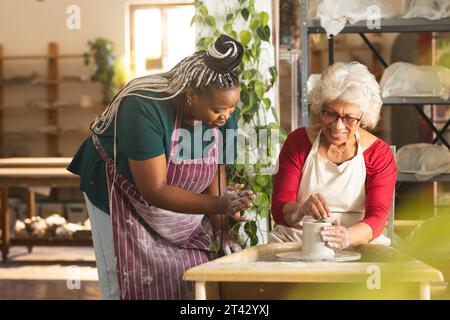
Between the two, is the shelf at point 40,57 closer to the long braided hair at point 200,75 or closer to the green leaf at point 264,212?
the green leaf at point 264,212

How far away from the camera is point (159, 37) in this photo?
796 cm

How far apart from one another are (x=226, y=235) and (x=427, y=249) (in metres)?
0.91

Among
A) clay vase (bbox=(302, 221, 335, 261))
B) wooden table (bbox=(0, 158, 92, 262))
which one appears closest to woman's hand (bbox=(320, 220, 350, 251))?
clay vase (bbox=(302, 221, 335, 261))

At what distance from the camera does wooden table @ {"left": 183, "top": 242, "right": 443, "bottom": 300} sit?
181 centimetres

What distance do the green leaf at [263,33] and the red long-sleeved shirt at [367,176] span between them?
79 cm

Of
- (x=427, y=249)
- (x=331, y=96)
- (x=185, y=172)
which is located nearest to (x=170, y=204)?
(x=185, y=172)

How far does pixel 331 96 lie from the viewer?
8.64 ft

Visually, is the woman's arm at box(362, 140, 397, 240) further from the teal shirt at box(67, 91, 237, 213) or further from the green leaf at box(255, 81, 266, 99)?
the green leaf at box(255, 81, 266, 99)

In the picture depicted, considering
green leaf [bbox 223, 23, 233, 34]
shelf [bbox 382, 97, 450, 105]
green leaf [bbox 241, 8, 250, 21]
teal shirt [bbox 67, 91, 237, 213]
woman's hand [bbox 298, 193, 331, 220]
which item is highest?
green leaf [bbox 241, 8, 250, 21]

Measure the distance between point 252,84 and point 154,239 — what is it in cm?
95

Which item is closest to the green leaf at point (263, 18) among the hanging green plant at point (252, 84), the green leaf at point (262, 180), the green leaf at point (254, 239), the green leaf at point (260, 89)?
the hanging green plant at point (252, 84)

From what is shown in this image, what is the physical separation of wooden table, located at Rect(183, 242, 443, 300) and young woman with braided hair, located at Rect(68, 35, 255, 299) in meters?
0.49

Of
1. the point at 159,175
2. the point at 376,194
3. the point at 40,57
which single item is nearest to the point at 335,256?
the point at 376,194

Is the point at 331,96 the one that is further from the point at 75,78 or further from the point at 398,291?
the point at 75,78
